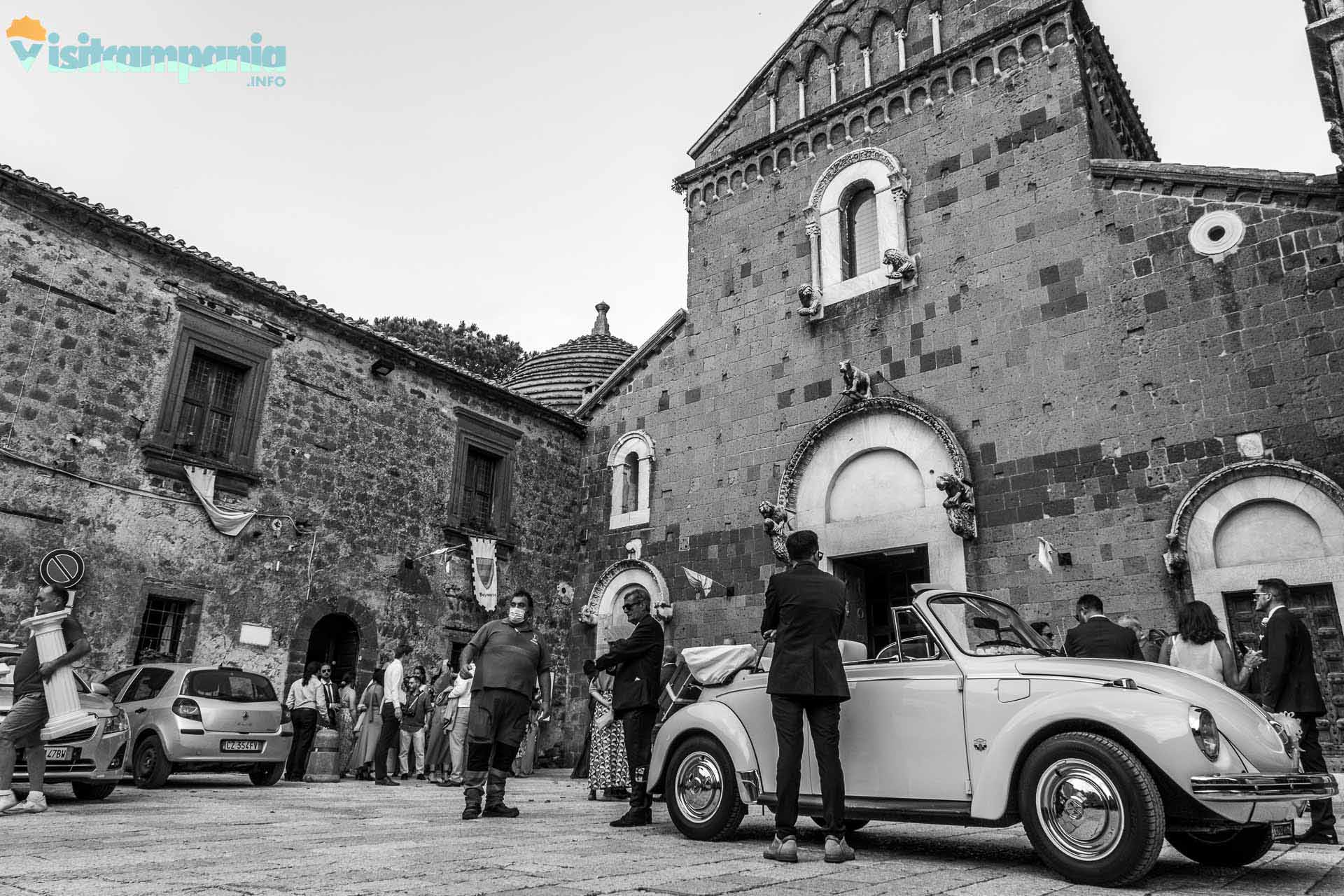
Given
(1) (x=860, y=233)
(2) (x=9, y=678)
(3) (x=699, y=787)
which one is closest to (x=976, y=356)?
(1) (x=860, y=233)

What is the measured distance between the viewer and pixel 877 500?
1338 cm

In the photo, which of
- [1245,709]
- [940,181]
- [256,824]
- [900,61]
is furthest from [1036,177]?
[256,824]

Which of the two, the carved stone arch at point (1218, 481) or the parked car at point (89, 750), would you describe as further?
the carved stone arch at point (1218, 481)

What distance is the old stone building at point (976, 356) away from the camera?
10.5 metres

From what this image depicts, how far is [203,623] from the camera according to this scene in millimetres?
11836

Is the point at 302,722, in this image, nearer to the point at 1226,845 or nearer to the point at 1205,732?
the point at 1226,845

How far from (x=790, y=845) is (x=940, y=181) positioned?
11892 mm

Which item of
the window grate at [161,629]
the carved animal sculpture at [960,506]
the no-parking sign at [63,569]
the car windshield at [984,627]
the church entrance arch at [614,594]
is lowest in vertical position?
the car windshield at [984,627]

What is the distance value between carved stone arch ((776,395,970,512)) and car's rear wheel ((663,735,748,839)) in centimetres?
762

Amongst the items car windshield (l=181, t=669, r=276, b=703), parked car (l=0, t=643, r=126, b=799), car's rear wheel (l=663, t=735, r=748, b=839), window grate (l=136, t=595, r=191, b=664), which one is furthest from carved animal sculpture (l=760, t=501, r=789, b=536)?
parked car (l=0, t=643, r=126, b=799)

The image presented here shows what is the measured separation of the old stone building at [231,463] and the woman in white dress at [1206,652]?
11.2 meters

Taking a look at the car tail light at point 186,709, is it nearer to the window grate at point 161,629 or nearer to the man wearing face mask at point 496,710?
the window grate at point 161,629

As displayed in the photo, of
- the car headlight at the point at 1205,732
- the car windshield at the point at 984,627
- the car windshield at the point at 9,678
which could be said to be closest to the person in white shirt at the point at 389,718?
the car windshield at the point at 9,678

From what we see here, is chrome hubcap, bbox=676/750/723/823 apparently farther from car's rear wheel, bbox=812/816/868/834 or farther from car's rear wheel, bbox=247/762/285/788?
car's rear wheel, bbox=247/762/285/788
